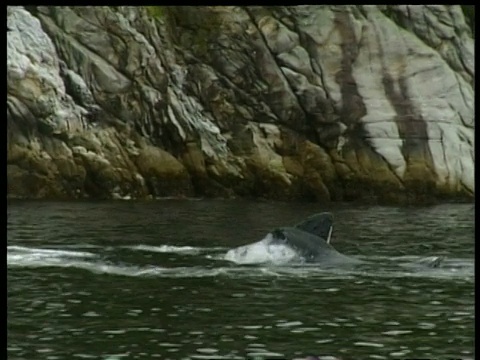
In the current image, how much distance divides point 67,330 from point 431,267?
13.3 m

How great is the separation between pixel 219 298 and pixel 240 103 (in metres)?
48.5

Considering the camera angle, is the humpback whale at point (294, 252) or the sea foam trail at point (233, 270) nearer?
the sea foam trail at point (233, 270)

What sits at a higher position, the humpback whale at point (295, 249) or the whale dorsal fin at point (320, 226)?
the whale dorsal fin at point (320, 226)

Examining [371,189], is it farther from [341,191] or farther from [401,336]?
[401,336]

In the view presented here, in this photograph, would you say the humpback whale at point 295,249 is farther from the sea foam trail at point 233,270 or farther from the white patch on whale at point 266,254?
the sea foam trail at point 233,270

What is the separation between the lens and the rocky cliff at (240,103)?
6881cm

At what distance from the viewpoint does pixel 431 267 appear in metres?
31.1

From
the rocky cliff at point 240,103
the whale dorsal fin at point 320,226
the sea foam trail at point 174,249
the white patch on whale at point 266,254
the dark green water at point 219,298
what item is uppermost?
the rocky cliff at point 240,103

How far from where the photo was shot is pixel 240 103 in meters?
73.1

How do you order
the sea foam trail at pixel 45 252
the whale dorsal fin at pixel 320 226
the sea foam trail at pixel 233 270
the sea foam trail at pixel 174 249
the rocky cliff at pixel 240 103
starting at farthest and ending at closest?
the rocky cliff at pixel 240 103
the sea foam trail at pixel 174 249
the whale dorsal fin at pixel 320 226
the sea foam trail at pixel 45 252
the sea foam trail at pixel 233 270

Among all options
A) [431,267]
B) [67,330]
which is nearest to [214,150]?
[431,267]

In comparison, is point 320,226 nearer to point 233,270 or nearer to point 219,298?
point 233,270

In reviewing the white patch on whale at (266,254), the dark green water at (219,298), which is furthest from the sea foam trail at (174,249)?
the white patch on whale at (266,254)

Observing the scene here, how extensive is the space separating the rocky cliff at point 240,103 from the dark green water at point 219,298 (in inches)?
1009
